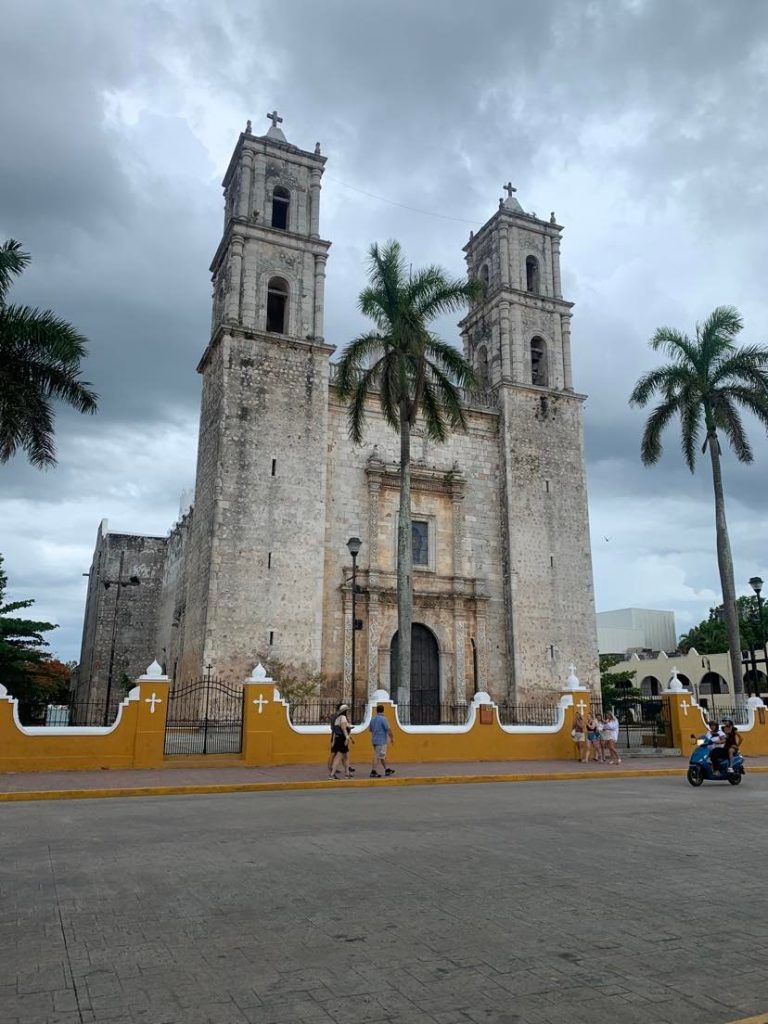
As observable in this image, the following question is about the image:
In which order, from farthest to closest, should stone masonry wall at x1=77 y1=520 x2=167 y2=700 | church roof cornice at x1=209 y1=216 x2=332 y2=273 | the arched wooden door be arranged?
stone masonry wall at x1=77 y1=520 x2=167 y2=700
church roof cornice at x1=209 y1=216 x2=332 y2=273
the arched wooden door

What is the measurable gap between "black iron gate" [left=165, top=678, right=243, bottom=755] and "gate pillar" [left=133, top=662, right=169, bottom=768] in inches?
45.8

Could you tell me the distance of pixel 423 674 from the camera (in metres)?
25.8

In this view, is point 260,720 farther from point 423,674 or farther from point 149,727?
point 423,674

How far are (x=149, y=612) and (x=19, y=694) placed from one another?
12802 millimetres

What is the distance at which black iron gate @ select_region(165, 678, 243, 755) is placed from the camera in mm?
17516

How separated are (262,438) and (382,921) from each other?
20880mm

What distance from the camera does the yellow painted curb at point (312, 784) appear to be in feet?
37.9

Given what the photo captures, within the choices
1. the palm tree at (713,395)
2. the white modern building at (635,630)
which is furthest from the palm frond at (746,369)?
the white modern building at (635,630)

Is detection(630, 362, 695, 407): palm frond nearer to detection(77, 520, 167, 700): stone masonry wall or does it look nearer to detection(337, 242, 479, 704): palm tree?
detection(337, 242, 479, 704): palm tree

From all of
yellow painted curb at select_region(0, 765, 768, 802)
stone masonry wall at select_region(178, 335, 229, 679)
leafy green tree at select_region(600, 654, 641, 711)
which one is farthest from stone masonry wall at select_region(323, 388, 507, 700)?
yellow painted curb at select_region(0, 765, 768, 802)

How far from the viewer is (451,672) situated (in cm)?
2595

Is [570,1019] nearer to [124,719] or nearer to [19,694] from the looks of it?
[124,719]

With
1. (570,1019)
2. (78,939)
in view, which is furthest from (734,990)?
(78,939)

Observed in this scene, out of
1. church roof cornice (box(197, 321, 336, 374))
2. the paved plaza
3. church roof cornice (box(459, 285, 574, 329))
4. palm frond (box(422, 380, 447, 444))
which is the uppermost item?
church roof cornice (box(459, 285, 574, 329))
